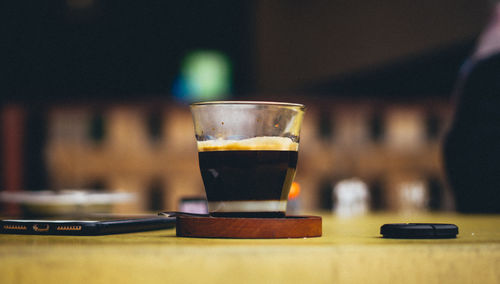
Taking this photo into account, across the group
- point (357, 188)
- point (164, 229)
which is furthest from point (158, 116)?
point (164, 229)

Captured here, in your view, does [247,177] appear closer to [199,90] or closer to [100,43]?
[100,43]

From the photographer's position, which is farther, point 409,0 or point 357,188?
point 409,0

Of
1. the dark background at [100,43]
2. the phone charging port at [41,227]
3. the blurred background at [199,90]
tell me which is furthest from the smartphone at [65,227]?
the dark background at [100,43]

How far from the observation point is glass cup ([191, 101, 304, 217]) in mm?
533

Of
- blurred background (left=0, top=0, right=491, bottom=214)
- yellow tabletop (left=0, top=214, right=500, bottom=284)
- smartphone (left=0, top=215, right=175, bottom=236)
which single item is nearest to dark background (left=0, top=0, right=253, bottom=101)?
blurred background (left=0, top=0, right=491, bottom=214)

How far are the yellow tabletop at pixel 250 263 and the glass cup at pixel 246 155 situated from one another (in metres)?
0.15

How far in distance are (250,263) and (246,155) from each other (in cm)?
18

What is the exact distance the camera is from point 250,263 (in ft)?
1.19

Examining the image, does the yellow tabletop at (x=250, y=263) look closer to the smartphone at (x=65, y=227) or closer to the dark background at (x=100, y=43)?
the smartphone at (x=65, y=227)

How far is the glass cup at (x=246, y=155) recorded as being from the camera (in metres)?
0.53

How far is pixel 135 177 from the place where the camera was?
3.51 m

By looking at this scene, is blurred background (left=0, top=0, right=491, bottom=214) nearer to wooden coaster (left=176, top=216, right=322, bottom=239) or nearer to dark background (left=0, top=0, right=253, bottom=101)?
dark background (left=0, top=0, right=253, bottom=101)

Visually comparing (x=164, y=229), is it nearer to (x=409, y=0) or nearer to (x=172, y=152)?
(x=172, y=152)

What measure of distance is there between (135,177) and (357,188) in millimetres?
1249
